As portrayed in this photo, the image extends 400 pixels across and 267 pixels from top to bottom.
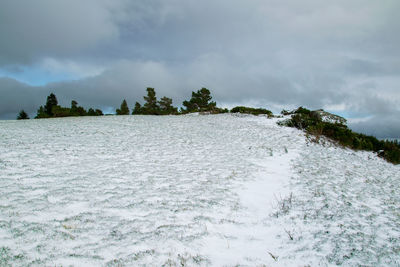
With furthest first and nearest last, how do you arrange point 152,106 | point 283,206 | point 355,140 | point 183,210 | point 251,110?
point 152,106 → point 251,110 → point 355,140 → point 283,206 → point 183,210

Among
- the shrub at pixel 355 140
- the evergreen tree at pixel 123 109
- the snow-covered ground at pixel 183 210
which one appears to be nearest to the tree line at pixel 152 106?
the evergreen tree at pixel 123 109

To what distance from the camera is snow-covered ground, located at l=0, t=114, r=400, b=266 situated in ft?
9.39

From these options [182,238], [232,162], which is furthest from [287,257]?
[232,162]

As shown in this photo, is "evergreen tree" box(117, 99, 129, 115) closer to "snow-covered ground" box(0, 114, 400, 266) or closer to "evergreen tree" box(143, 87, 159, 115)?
"evergreen tree" box(143, 87, 159, 115)

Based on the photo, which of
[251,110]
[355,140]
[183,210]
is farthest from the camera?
[251,110]

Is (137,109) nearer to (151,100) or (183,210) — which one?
(151,100)

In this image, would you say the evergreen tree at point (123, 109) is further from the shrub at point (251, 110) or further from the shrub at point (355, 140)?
the shrub at point (355, 140)

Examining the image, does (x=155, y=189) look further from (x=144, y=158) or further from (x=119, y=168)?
(x=144, y=158)

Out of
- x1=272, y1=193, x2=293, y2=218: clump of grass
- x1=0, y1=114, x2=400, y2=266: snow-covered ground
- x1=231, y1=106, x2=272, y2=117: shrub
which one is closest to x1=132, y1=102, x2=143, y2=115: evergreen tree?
x1=231, y1=106, x2=272, y2=117: shrub

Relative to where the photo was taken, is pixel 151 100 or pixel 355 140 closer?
pixel 355 140

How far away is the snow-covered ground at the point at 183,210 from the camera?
2.86 m

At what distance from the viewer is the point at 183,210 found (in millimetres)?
4004

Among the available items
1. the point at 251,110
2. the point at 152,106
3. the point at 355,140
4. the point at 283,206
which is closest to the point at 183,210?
the point at 283,206

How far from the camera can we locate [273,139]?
1210 cm
